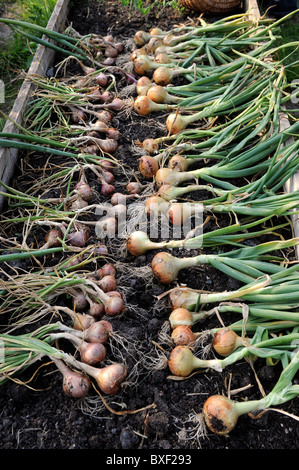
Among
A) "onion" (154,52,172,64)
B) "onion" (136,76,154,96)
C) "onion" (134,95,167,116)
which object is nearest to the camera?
"onion" (134,95,167,116)

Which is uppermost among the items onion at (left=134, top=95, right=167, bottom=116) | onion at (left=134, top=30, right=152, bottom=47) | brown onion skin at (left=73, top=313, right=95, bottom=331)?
onion at (left=134, top=30, right=152, bottom=47)

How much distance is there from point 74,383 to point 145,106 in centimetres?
191

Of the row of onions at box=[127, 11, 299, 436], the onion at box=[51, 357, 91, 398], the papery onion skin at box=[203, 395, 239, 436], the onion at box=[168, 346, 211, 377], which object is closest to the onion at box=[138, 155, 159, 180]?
the row of onions at box=[127, 11, 299, 436]

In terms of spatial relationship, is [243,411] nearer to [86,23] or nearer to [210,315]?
[210,315]

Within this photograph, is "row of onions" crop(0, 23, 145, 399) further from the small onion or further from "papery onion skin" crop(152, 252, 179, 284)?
the small onion

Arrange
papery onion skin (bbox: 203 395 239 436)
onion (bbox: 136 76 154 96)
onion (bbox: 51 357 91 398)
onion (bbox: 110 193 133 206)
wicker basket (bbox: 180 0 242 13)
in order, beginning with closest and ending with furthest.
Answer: papery onion skin (bbox: 203 395 239 436), onion (bbox: 51 357 91 398), onion (bbox: 110 193 133 206), onion (bbox: 136 76 154 96), wicker basket (bbox: 180 0 242 13)

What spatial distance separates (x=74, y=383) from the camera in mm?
1666

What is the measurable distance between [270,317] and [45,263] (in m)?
1.14

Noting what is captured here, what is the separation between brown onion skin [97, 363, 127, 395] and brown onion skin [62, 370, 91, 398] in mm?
55

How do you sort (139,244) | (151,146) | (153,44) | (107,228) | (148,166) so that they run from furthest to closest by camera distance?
(153,44) < (151,146) < (148,166) < (107,228) < (139,244)

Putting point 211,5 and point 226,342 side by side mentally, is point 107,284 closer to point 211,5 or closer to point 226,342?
point 226,342

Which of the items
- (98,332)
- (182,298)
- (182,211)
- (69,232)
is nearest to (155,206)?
(182,211)

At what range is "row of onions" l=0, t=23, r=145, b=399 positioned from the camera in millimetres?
1725

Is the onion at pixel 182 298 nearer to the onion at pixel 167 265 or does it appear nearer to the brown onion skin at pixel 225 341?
the onion at pixel 167 265
